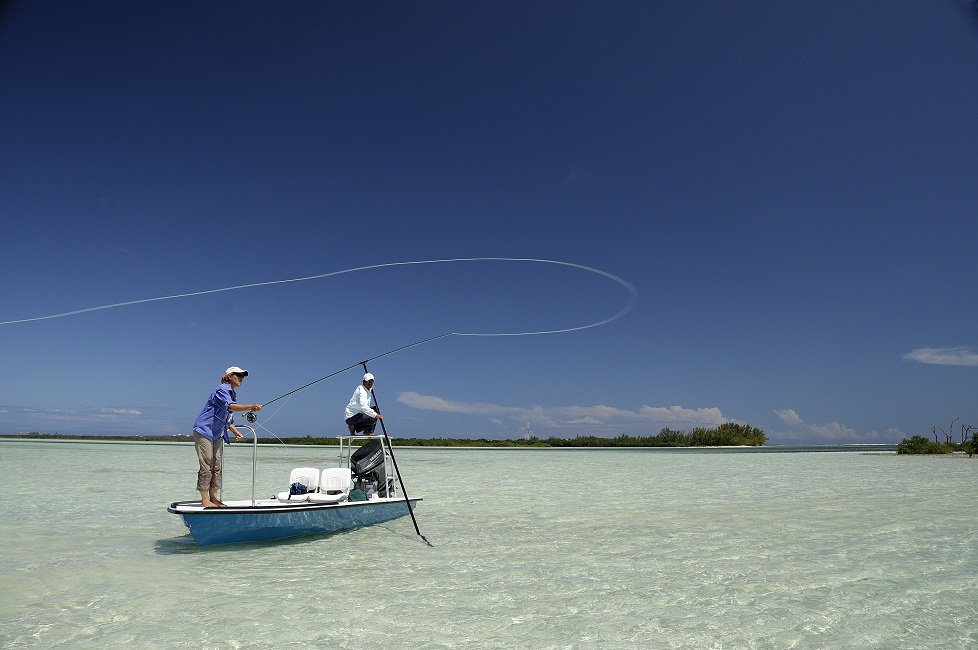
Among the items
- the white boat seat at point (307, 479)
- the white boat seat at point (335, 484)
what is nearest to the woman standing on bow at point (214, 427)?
→ the white boat seat at point (307, 479)

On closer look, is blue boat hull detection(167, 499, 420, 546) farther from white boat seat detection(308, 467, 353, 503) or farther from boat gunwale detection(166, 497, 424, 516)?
white boat seat detection(308, 467, 353, 503)

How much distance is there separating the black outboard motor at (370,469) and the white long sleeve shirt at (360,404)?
828 millimetres

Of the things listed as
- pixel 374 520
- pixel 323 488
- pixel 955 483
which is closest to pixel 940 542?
pixel 374 520

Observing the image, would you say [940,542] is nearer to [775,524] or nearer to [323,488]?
[775,524]

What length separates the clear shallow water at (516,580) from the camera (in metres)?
5.34

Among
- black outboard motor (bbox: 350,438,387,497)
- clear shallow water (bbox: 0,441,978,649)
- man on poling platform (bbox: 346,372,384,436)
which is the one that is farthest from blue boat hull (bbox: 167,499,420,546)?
man on poling platform (bbox: 346,372,384,436)

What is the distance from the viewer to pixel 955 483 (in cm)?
1844

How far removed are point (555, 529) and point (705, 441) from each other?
194 feet

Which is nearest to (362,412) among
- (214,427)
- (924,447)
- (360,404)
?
(360,404)

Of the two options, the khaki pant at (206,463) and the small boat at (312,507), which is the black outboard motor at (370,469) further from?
the khaki pant at (206,463)

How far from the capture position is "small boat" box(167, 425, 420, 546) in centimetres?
835

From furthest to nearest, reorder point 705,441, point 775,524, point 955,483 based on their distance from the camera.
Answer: point 705,441 → point 955,483 → point 775,524

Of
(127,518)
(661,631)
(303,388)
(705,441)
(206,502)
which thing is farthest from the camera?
(705,441)

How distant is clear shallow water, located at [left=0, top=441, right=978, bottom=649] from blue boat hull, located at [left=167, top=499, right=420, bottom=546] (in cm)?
23
